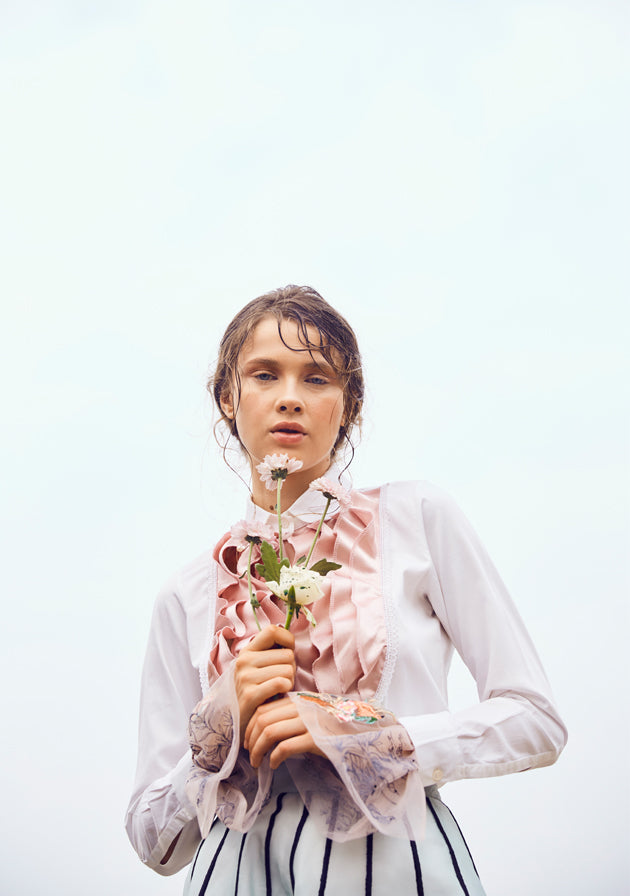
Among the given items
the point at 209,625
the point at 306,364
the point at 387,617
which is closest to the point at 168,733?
the point at 209,625

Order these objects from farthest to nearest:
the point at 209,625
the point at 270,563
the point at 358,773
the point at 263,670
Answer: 1. the point at 209,625
2. the point at 270,563
3. the point at 263,670
4. the point at 358,773

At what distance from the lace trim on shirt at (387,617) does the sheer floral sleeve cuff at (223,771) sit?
0.23 meters

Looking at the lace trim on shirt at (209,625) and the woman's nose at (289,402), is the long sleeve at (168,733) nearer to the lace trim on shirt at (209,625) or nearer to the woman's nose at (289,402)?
the lace trim on shirt at (209,625)

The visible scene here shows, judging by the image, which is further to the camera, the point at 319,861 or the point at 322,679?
the point at 322,679

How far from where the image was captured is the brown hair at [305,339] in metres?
1.63

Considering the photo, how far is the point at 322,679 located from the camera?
130cm

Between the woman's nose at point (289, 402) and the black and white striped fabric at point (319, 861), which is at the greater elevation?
the woman's nose at point (289, 402)

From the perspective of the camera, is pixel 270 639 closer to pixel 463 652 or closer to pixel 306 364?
pixel 463 652

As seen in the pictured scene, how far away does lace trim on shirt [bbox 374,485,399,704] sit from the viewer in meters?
1.30

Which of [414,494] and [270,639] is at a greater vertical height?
[414,494]

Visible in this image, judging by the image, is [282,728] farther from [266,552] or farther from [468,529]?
[468,529]

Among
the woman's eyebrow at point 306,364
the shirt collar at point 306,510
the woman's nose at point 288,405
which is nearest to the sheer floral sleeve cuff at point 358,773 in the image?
the shirt collar at point 306,510

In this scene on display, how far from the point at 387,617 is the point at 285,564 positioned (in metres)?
0.20

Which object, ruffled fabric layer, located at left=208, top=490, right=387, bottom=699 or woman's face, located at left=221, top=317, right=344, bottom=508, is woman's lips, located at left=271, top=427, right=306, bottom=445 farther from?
ruffled fabric layer, located at left=208, top=490, right=387, bottom=699
